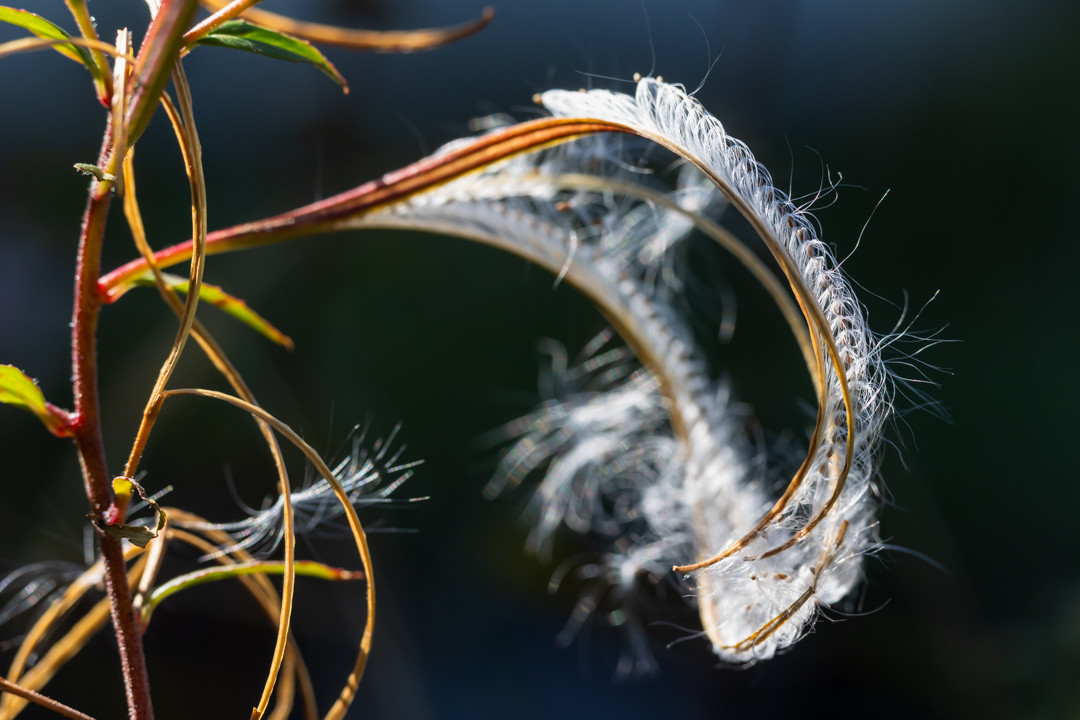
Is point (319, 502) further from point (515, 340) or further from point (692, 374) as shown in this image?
point (515, 340)

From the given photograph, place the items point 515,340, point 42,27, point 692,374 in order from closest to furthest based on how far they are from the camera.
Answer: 1. point 42,27
2. point 692,374
3. point 515,340

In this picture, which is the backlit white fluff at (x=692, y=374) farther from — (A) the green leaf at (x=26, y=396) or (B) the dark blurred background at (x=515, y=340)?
(B) the dark blurred background at (x=515, y=340)

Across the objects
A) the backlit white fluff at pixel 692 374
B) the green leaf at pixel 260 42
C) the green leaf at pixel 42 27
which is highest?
the green leaf at pixel 42 27

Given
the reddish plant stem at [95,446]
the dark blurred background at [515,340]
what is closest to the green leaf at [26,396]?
the reddish plant stem at [95,446]

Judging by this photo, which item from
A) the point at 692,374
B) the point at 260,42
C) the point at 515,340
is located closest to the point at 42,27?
the point at 260,42

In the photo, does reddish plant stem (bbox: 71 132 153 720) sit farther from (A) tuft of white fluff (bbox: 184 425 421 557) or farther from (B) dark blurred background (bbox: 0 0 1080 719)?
(B) dark blurred background (bbox: 0 0 1080 719)

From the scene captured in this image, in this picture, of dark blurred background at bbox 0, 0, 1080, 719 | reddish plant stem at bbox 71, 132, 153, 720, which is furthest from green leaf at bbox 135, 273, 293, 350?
dark blurred background at bbox 0, 0, 1080, 719

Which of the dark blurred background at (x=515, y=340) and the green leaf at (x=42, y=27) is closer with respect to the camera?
the green leaf at (x=42, y=27)
